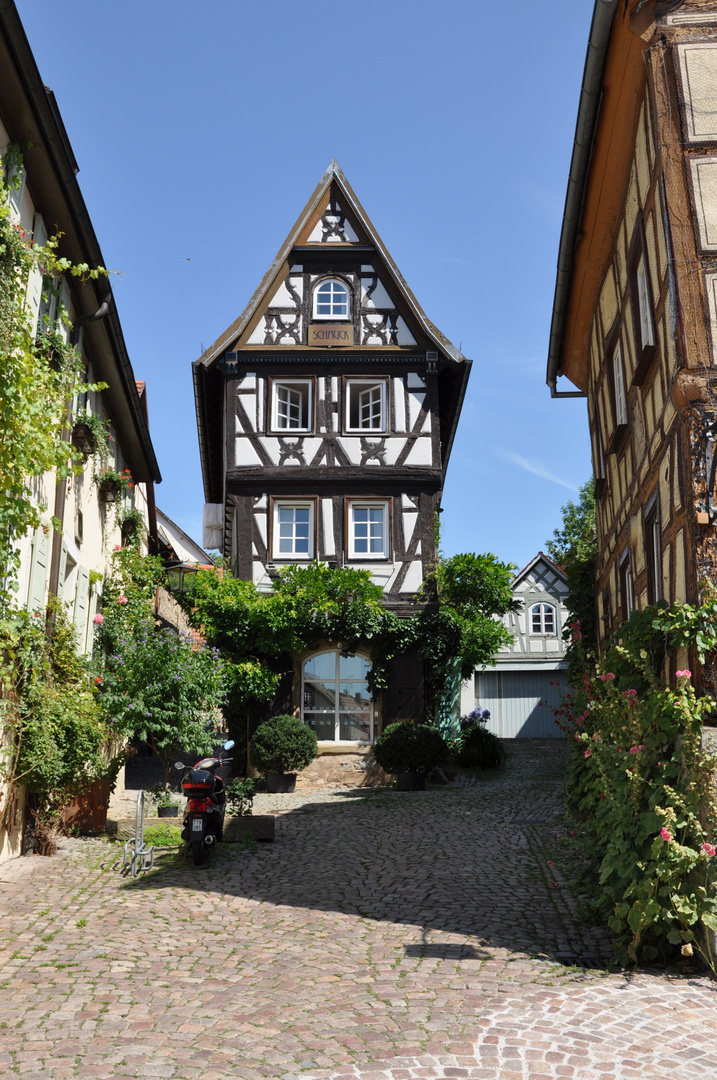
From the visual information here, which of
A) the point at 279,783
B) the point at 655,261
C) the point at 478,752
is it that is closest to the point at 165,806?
the point at 279,783

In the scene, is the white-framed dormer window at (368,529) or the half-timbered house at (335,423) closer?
the half-timbered house at (335,423)

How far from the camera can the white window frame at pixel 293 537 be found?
17.8m

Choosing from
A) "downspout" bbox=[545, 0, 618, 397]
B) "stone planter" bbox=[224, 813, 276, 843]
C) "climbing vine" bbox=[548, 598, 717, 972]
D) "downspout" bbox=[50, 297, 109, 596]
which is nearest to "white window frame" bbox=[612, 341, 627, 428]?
"downspout" bbox=[545, 0, 618, 397]

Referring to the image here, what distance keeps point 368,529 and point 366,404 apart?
8.66 feet

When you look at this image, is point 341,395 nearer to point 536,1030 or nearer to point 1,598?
point 1,598

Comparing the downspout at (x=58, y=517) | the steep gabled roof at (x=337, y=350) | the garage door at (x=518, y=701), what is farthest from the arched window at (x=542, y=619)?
the downspout at (x=58, y=517)

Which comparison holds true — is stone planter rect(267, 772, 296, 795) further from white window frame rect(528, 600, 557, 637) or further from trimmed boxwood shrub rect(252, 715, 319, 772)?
white window frame rect(528, 600, 557, 637)

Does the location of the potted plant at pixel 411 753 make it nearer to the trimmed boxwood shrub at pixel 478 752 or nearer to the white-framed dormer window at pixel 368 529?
the trimmed boxwood shrub at pixel 478 752

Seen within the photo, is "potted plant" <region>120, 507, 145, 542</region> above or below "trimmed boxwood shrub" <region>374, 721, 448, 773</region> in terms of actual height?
above

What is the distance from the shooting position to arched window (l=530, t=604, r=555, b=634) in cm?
3195

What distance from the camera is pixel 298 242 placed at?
62.7ft

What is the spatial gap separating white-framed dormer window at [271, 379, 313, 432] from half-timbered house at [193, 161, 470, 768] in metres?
0.02

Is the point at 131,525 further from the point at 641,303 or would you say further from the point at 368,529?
the point at 641,303

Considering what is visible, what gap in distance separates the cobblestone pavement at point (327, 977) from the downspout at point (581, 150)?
661 cm
